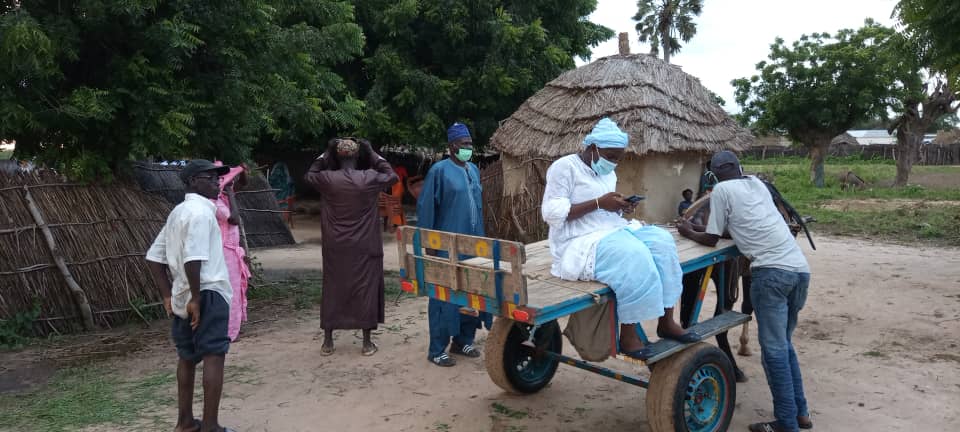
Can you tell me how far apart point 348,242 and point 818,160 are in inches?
888

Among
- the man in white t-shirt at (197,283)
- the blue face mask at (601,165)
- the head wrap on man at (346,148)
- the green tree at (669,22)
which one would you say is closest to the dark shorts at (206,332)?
the man in white t-shirt at (197,283)

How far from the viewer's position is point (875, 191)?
20.7 metres

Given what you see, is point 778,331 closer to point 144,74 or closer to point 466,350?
point 466,350

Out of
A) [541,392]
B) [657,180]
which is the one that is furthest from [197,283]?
[657,180]

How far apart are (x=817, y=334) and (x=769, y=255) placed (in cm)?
278

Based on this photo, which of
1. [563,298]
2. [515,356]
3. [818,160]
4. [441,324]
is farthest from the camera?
[818,160]

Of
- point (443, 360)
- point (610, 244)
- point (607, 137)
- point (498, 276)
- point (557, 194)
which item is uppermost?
point (607, 137)

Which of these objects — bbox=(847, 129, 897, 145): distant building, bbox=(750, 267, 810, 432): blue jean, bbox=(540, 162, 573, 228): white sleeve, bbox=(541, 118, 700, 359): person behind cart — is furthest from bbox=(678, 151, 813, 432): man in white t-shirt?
bbox=(847, 129, 897, 145): distant building

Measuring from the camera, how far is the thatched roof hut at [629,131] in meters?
11.5

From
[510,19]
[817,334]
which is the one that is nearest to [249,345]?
[817,334]

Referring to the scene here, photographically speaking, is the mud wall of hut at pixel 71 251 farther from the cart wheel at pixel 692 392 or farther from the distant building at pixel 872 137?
the distant building at pixel 872 137

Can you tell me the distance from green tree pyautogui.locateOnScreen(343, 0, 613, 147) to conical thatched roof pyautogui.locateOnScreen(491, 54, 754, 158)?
1.15 m

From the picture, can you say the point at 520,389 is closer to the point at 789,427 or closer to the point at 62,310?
the point at 789,427

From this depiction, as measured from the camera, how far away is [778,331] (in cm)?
421
